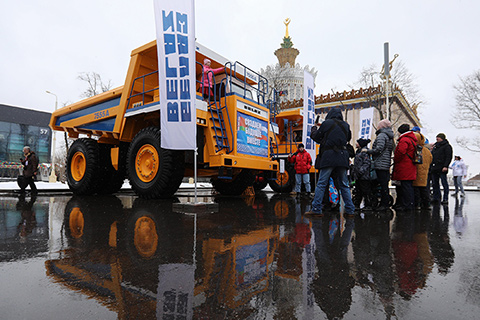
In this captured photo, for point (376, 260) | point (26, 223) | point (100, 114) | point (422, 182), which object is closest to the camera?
point (376, 260)

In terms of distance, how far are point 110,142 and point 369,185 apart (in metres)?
6.69

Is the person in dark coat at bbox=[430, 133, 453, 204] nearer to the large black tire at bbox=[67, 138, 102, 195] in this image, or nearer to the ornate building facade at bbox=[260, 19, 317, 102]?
the large black tire at bbox=[67, 138, 102, 195]

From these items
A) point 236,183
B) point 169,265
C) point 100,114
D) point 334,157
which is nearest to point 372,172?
point 334,157

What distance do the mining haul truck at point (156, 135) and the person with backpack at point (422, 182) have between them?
10.3ft

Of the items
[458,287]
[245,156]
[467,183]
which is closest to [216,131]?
[245,156]

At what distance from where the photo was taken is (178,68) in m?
5.40

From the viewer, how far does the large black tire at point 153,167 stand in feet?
19.4

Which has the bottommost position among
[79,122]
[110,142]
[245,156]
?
[245,156]

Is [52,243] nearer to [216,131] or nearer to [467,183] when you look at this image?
[216,131]

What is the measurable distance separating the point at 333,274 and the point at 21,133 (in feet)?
151

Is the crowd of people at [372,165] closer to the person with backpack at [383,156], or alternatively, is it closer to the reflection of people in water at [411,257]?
the person with backpack at [383,156]

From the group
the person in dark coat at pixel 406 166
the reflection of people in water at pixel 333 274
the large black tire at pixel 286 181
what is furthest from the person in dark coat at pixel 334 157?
the large black tire at pixel 286 181

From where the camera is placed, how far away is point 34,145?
38062 mm

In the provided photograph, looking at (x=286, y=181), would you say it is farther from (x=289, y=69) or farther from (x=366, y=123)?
(x=289, y=69)
